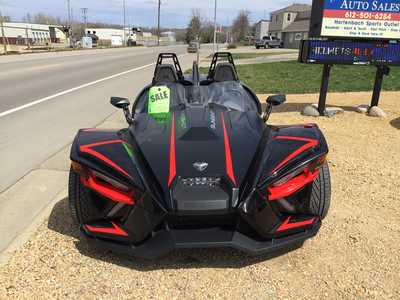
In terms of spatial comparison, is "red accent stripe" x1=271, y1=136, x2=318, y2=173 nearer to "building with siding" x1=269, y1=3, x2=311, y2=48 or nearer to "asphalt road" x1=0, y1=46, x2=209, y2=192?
"asphalt road" x1=0, y1=46, x2=209, y2=192

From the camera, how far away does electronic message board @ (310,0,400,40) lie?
334 inches

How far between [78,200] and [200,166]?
108 centimetres

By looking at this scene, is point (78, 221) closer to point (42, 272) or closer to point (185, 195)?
point (42, 272)

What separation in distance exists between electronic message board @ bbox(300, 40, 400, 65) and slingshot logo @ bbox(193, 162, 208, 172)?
259 inches

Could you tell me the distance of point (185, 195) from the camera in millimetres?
2736

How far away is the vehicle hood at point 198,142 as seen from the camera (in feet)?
9.66

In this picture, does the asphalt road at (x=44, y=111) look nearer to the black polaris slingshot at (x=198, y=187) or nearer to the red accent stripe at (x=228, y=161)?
the black polaris slingshot at (x=198, y=187)

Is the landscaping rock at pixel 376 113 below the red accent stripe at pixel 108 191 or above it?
below

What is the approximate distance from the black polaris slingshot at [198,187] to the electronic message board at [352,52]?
5.64 meters

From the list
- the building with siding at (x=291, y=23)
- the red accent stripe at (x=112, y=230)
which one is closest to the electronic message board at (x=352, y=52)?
the red accent stripe at (x=112, y=230)

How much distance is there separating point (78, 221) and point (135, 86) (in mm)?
11124

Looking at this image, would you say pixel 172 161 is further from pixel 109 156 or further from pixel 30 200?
→ pixel 30 200

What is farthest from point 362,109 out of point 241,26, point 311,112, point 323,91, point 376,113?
point 241,26

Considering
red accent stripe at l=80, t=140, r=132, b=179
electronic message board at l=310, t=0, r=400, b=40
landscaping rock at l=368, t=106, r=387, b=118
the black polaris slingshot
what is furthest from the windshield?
landscaping rock at l=368, t=106, r=387, b=118
